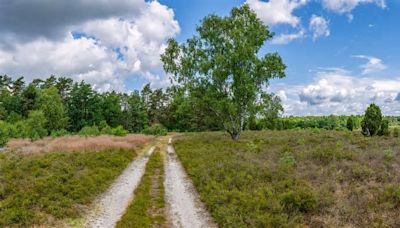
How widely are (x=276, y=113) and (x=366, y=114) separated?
1104 cm

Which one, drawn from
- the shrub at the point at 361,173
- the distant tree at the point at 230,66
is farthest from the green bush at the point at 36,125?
the shrub at the point at 361,173

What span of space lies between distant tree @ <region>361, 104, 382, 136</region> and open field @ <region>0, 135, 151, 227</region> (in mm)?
30434

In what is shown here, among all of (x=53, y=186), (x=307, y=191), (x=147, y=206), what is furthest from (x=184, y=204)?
(x=53, y=186)

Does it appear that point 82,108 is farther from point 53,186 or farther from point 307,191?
point 307,191

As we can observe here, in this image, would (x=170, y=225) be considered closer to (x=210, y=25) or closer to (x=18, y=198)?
(x=18, y=198)

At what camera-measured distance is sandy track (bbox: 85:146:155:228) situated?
11.9 m

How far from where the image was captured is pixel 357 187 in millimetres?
13789

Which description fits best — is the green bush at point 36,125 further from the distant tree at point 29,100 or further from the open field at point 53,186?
the open field at point 53,186

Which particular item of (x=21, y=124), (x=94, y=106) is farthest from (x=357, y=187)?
(x=94, y=106)

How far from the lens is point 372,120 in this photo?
136 feet

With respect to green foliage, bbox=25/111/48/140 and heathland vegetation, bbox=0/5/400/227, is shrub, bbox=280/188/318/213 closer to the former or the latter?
heathland vegetation, bbox=0/5/400/227

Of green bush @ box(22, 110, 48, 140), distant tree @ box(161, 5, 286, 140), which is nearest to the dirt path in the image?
distant tree @ box(161, 5, 286, 140)

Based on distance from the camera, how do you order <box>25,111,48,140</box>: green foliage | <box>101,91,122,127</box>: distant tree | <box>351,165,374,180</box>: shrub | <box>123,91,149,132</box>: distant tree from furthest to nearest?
<box>123,91,149,132</box>: distant tree
<box>101,91,122,127</box>: distant tree
<box>25,111,48,140</box>: green foliage
<box>351,165,374,180</box>: shrub

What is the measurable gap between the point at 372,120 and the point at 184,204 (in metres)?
34.9
